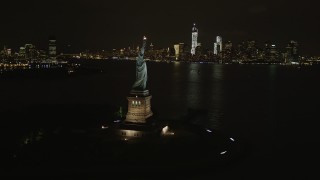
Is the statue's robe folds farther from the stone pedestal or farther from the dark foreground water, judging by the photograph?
the dark foreground water

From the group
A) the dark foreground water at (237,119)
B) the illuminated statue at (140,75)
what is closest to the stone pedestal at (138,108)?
the illuminated statue at (140,75)

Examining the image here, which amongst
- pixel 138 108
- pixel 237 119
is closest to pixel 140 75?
pixel 138 108

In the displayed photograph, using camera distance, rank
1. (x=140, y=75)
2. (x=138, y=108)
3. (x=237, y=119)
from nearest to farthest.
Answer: (x=138, y=108) < (x=140, y=75) < (x=237, y=119)

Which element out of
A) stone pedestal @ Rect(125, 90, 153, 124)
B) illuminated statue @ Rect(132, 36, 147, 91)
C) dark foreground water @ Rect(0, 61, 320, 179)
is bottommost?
dark foreground water @ Rect(0, 61, 320, 179)

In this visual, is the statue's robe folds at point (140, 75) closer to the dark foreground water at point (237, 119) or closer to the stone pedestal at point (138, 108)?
the stone pedestal at point (138, 108)

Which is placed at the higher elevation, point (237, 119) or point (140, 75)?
point (140, 75)

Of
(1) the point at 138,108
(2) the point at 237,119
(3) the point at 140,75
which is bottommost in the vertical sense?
(2) the point at 237,119

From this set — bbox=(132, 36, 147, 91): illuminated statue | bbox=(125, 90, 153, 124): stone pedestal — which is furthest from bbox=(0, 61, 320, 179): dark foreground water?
bbox=(132, 36, 147, 91): illuminated statue

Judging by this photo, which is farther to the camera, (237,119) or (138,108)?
(237,119)

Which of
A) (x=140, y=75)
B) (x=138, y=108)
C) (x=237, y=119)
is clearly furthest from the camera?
(x=237, y=119)

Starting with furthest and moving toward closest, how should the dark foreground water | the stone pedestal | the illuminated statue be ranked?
the illuminated statue → the stone pedestal → the dark foreground water

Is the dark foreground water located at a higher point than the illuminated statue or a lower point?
lower

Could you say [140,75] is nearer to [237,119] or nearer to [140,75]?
[140,75]
